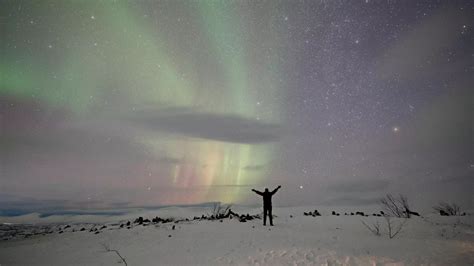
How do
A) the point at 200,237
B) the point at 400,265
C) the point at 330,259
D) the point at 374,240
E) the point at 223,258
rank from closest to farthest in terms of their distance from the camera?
the point at 400,265, the point at 330,259, the point at 223,258, the point at 374,240, the point at 200,237

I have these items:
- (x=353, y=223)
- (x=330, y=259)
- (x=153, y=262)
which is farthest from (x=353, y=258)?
(x=353, y=223)

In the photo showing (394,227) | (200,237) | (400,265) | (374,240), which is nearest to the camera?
(400,265)

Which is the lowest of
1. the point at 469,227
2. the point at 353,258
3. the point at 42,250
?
the point at 42,250

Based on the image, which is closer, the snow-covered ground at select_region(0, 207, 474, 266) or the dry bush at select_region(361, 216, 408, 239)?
the snow-covered ground at select_region(0, 207, 474, 266)

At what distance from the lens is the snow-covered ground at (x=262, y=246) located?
902cm

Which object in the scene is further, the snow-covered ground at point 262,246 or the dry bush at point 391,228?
the dry bush at point 391,228

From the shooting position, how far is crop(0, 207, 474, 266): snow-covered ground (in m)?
9.02

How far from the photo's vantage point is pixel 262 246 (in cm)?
1102

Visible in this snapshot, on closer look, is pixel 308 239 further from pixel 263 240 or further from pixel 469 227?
pixel 469 227

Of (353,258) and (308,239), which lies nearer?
(353,258)

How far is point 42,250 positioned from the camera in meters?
12.8

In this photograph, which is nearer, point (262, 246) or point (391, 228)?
point (262, 246)

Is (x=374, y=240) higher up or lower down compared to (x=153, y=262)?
higher up

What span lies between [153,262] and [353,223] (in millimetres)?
13352
